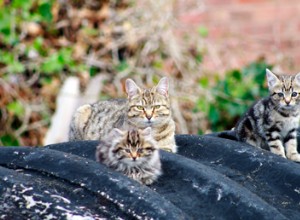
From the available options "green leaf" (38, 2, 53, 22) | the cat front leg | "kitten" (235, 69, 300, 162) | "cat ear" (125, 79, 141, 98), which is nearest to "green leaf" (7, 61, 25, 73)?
"green leaf" (38, 2, 53, 22)

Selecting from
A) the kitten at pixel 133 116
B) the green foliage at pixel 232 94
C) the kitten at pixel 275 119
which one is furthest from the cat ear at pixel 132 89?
the green foliage at pixel 232 94

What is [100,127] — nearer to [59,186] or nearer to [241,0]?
[59,186]

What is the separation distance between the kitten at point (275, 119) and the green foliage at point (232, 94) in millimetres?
3516

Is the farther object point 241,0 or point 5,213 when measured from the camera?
point 241,0

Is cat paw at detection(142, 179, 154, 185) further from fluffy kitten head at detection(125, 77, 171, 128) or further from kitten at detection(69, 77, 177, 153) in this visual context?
fluffy kitten head at detection(125, 77, 171, 128)

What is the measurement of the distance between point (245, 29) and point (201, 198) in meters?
6.66

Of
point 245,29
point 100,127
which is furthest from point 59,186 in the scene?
point 245,29

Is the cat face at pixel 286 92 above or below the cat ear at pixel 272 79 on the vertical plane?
below

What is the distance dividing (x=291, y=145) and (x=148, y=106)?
101 centimetres

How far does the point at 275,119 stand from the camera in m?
5.07

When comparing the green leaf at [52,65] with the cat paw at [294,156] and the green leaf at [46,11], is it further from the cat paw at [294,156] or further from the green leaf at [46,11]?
the cat paw at [294,156]

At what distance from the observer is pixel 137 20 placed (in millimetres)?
9266

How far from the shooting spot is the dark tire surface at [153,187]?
9.43 ft

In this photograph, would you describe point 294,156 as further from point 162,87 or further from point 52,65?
point 52,65
